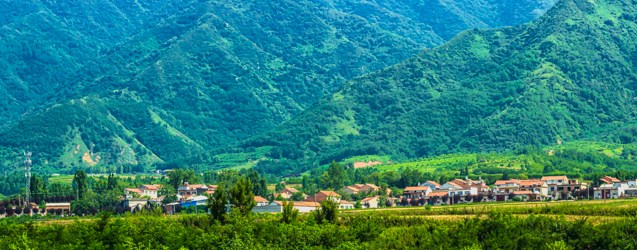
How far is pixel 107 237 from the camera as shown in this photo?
7425cm

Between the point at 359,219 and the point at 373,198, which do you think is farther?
the point at 373,198

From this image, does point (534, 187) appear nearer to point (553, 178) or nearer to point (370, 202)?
point (553, 178)

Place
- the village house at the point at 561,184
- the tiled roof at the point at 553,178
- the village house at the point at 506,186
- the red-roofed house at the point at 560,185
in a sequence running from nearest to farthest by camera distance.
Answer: the red-roofed house at the point at 560,185, the village house at the point at 561,184, the village house at the point at 506,186, the tiled roof at the point at 553,178

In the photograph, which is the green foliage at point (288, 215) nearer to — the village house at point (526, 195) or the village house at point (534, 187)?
the village house at point (526, 195)

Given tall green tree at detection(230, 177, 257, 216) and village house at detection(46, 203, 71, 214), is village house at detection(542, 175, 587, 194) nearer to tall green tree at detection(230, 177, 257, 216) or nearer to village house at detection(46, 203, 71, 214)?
tall green tree at detection(230, 177, 257, 216)

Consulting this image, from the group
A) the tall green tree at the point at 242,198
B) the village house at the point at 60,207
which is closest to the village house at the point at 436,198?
the village house at the point at 60,207

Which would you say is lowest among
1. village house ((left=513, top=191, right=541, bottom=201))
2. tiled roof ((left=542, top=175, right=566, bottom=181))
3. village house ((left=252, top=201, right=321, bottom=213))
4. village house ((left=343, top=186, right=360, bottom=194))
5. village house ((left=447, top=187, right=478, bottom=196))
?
village house ((left=252, top=201, right=321, bottom=213))

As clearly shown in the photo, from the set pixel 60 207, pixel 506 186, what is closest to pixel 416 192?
pixel 506 186

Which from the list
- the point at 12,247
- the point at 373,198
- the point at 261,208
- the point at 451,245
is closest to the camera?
the point at 12,247

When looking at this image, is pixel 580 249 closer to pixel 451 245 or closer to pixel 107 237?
pixel 451 245

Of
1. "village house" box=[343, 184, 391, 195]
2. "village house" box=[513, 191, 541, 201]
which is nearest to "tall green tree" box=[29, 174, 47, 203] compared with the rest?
"village house" box=[343, 184, 391, 195]

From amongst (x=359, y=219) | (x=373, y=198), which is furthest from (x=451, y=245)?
(x=373, y=198)

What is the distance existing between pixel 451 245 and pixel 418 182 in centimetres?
13062

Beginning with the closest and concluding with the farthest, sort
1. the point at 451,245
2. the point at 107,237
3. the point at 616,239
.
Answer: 1. the point at 616,239
2. the point at 451,245
3. the point at 107,237
